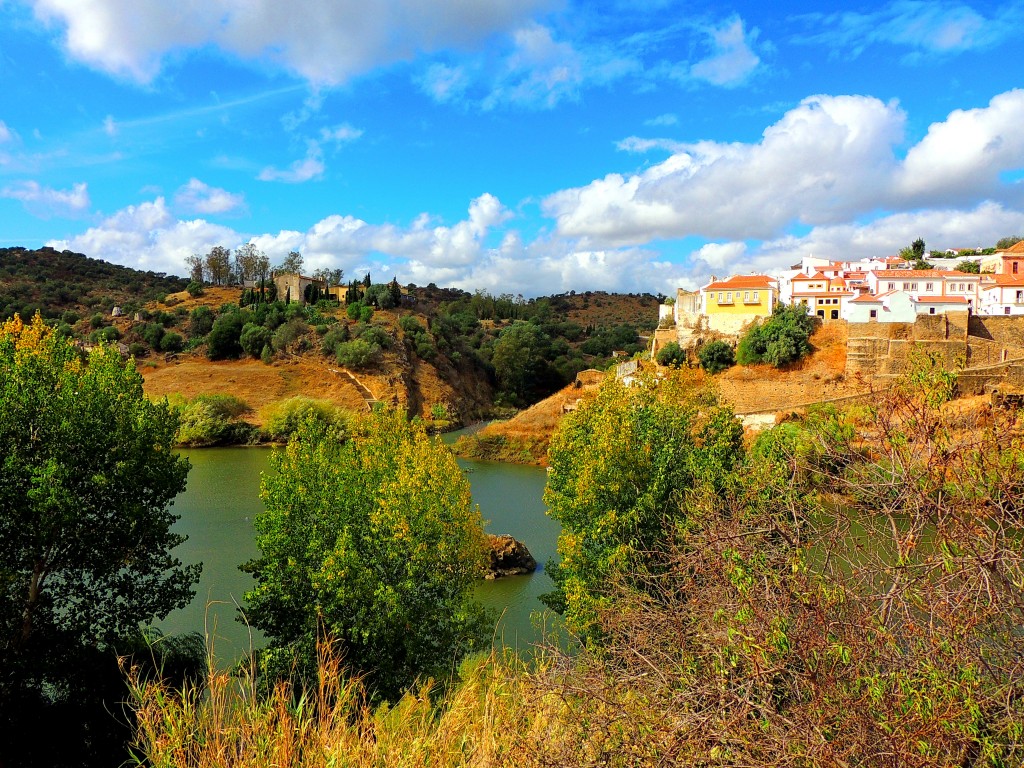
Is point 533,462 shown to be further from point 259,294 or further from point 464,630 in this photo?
point 259,294

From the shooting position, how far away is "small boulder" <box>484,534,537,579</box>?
19109 millimetres

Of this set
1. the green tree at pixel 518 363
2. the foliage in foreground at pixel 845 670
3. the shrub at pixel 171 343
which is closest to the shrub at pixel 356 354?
the green tree at pixel 518 363

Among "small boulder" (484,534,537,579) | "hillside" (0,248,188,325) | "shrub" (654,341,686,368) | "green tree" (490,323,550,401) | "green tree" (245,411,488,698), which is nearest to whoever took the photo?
"green tree" (245,411,488,698)

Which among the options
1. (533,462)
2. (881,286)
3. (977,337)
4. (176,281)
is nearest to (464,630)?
(533,462)

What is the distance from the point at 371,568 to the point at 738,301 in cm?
3900

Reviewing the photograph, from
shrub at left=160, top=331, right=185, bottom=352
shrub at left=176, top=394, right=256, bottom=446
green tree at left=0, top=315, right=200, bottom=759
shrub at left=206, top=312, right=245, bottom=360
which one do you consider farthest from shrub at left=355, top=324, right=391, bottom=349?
green tree at left=0, top=315, right=200, bottom=759

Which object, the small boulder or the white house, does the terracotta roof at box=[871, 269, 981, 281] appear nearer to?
the white house

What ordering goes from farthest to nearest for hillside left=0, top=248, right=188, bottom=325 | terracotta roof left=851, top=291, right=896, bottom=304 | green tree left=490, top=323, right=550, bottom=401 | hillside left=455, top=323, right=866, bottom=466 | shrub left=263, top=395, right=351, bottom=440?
hillside left=0, top=248, right=188, bottom=325, green tree left=490, top=323, right=550, bottom=401, shrub left=263, top=395, right=351, bottom=440, terracotta roof left=851, top=291, right=896, bottom=304, hillside left=455, top=323, right=866, bottom=466

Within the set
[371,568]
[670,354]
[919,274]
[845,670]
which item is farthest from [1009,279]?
[845,670]

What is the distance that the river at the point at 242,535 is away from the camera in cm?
1458

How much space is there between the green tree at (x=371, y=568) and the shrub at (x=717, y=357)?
33.3m

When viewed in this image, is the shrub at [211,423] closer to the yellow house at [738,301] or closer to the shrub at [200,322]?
the shrub at [200,322]

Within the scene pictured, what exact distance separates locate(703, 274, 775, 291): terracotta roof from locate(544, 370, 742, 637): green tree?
107 feet

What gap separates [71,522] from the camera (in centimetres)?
1118
